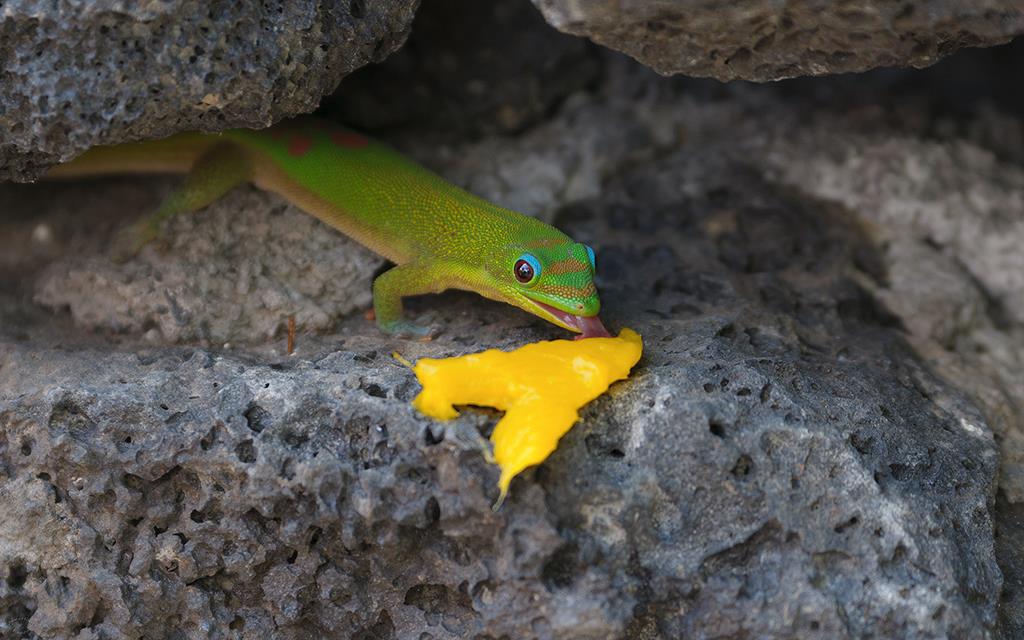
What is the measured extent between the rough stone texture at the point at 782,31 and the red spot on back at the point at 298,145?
153 centimetres

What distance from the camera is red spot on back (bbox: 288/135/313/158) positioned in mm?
4578

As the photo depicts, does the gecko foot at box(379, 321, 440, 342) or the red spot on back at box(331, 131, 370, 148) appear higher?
the red spot on back at box(331, 131, 370, 148)

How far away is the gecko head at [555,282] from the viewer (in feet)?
12.5

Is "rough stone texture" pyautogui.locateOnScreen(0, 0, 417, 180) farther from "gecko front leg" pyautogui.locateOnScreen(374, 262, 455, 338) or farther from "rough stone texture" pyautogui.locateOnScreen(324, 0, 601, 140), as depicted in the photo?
"rough stone texture" pyautogui.locateOnScreen(324, 0, 601, 140)

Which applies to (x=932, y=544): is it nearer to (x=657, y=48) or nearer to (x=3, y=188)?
(x=657, y=48)

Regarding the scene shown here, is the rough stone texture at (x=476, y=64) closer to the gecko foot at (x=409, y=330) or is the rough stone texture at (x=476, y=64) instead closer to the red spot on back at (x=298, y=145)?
the red spot on back at (x=298, y=145)

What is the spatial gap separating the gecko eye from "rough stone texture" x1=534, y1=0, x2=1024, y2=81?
0.92 m

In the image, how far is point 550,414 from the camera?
328cm

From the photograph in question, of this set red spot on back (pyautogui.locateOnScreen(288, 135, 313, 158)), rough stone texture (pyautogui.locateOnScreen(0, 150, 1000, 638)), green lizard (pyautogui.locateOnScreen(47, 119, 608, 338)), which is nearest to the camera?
rough stone texture (pyautogui.locateOnScreen(0, 150, 1000, 638))

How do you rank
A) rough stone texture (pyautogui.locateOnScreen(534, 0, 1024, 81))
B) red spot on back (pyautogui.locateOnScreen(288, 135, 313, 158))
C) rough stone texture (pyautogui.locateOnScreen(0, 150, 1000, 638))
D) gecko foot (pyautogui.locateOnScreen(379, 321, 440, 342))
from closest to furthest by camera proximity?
rough stone texture (pyautogui.locateOnScreen(0, 150, 1000, 638)), rough stone texture (pyautogui.locateOnScreen(534, 0, 1024, 81)), gecko foot (pyautogui.locateOnScreen(379, 321, 440, 342)), red spot on back (pyautogui.locateOnScreen(288, 135, 313, 158))

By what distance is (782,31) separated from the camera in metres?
3.58

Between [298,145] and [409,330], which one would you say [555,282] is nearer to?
[409,330]

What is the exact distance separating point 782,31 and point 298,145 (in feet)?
7.61

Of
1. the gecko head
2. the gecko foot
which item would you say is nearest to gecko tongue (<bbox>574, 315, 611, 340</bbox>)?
the gecko head
